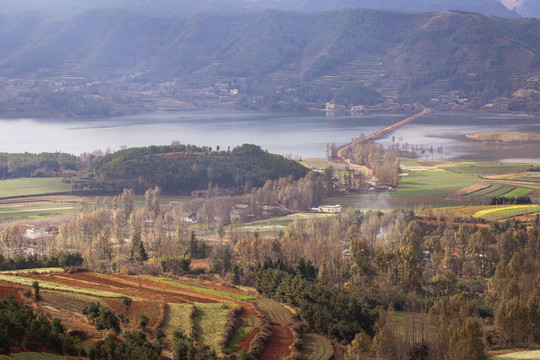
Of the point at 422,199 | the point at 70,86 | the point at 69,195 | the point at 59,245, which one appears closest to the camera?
the point at 59,245

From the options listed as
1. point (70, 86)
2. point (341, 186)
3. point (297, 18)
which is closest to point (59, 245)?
point (341, 186)

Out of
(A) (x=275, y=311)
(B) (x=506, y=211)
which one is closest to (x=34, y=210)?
(A) (x=275, y=311)

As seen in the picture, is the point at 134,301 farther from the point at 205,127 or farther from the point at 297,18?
the point at 297,18

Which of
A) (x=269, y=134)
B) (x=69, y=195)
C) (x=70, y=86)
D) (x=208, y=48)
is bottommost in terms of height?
(x=69, y=195)

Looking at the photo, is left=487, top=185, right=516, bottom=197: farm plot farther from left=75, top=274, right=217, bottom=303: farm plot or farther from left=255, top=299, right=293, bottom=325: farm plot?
left=75, top=274, right=217, bottom=303: farm plot

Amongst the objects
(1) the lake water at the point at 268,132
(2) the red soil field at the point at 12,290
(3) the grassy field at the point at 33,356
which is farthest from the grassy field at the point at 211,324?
(1) the lake water at the point at 268,132

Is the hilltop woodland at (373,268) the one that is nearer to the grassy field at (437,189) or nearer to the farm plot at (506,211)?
the farm plot at (506,211)

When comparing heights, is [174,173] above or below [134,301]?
above
